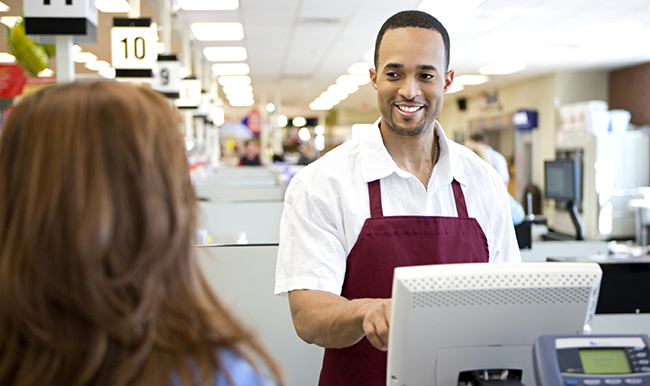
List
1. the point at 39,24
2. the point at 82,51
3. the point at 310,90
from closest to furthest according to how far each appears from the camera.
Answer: the point at 39,24 → the point at 82,51 → the point at 310,90

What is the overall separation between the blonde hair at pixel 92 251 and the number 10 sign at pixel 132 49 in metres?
4.32

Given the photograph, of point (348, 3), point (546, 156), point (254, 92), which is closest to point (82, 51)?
point (348, 3)

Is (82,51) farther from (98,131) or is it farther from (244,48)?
(98,131)

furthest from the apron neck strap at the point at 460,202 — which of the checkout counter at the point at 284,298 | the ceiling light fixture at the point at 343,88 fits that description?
the ceiling light fixture at the point at 343,88

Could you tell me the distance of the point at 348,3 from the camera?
6.66 metres

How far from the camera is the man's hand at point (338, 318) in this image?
1.13 meters

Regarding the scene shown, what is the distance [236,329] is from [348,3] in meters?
6.26

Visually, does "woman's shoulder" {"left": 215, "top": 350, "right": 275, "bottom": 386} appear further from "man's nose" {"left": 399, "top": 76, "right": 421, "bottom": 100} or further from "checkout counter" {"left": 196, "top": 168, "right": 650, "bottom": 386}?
"man's nose" {"left": 399, "top": 76, "right": 421, "bottom": 100}

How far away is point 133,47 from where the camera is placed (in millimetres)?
4910

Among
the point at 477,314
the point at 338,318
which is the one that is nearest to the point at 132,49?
the point at 338,318

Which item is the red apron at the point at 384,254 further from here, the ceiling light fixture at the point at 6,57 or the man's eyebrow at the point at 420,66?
the ceiling light fixture at the point at 6,57

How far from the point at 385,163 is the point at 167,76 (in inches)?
210

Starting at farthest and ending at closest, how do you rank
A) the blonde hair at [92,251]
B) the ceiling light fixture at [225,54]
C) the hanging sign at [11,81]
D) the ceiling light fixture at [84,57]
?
the hanging sign at [11,81], the ceiling light fixture at [84,57], the ceiling light fixture at [225,54], the blonde hair at [92,251]

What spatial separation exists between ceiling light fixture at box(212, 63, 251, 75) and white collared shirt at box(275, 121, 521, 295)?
10.6m
